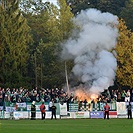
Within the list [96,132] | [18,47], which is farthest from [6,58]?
[96,132]

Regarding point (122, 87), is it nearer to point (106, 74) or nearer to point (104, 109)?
point (106, 74)

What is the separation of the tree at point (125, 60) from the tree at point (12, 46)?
1291 cm

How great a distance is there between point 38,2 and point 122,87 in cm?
2683

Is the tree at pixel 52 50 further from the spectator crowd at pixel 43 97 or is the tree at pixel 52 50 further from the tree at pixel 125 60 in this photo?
the spectator crowd at pixel 43 97

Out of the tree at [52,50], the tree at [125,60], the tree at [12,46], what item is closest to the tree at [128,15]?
the tree at [125,60]

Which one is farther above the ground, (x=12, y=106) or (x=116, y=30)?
(x=116, y=30)

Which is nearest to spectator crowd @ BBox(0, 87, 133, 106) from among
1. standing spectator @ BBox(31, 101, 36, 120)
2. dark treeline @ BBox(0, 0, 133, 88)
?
A: standing spectator @ BBox(31, 101, 36, 120)

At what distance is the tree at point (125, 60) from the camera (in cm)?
6925

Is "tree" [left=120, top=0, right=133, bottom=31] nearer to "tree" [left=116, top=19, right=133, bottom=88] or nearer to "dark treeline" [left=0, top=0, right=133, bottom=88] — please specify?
"tree" [left=116, top=19, right=133, bottom=88]

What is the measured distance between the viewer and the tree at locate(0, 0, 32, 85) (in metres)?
71.8

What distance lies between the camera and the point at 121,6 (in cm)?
8838

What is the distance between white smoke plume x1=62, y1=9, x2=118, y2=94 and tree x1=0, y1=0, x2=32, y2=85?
26.4ft

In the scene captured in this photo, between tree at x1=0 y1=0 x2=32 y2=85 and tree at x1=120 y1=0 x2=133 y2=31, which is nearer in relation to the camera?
tree at x1=0 y1=0 x2=32 y2=85

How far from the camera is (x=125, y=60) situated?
69.9m
